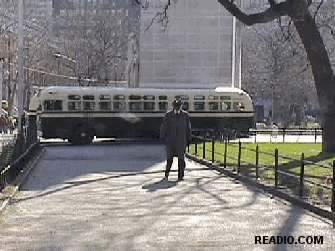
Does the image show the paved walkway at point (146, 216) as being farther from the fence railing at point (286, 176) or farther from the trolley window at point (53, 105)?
the trolley window at point (53, 105)

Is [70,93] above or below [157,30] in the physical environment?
below

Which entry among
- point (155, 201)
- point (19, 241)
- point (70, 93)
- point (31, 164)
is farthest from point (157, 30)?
point (19, 241)

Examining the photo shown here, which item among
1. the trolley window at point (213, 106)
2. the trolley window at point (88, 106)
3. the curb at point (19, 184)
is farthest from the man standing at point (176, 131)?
the trolley window at point (213, 106)

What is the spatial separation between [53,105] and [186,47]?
1022 centimetres

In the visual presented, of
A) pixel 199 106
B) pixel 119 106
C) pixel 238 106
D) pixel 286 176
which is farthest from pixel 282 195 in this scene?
pixel 238 106

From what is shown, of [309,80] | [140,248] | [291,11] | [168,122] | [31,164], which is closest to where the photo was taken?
[140,248]

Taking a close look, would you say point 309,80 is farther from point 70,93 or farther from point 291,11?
point 291,11

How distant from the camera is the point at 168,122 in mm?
17000

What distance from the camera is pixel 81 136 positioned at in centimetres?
3438

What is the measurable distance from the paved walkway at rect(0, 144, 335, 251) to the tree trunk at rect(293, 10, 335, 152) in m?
7.61

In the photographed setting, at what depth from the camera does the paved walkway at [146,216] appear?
374 inches

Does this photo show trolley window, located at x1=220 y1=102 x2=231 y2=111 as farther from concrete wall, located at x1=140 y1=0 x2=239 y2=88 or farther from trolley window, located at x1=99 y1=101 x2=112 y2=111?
trolley window, located at x1=99 y1=101 x2=112 y2=111

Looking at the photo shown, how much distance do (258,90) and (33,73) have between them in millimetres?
23364

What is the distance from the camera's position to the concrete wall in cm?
4100
